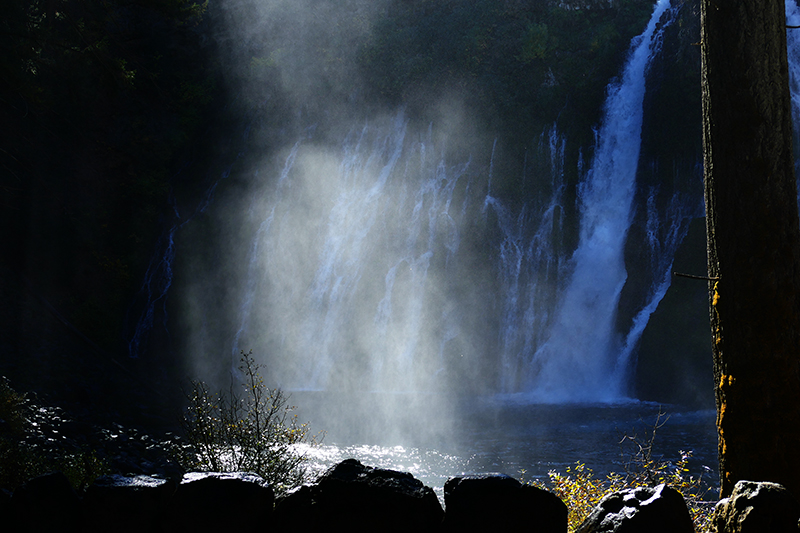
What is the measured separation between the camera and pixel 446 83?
2772 cm

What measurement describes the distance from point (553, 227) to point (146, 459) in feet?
57.4

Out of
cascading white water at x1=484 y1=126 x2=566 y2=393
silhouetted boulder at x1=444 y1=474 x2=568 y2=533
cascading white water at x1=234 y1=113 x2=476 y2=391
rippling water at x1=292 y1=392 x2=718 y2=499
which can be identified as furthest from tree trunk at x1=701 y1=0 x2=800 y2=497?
cascading white water at x1=234 y1=113 x2=476 y2=391

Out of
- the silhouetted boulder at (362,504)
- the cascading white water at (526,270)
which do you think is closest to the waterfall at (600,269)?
the cascading white water at (526,270)

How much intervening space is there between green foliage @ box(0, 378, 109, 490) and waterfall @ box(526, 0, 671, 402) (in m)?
15.1

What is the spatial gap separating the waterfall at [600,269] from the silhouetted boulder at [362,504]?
18.7 metres

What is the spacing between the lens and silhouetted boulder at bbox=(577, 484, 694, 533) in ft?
7.99

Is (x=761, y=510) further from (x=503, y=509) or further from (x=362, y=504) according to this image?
(x=362, y=504)

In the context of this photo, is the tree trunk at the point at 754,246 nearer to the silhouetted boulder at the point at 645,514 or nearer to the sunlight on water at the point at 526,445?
the silhouetted boulder at the point at 645,514

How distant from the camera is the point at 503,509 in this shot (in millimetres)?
2641

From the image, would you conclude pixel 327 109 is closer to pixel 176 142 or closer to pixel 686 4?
pixel 176 142

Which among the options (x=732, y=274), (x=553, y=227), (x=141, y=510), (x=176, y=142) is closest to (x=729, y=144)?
(x=732, y=274)

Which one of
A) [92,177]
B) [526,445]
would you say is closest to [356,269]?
[92,177]

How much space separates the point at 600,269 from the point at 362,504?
21337 mm

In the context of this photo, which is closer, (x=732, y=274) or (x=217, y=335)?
(x=732, y=274)
